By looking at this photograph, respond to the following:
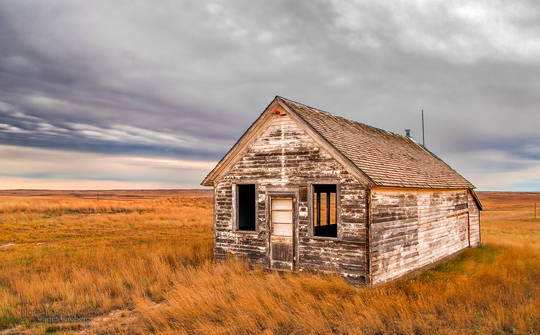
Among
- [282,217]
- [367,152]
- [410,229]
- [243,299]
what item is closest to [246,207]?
[282,217]

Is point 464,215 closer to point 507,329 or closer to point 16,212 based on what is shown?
point 507,329

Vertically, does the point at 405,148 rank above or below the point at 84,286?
above

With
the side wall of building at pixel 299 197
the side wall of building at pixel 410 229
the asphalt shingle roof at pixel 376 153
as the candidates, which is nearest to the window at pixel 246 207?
the side wall of building at pixel 299 197

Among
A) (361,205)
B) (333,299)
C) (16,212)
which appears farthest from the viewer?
(16,212)

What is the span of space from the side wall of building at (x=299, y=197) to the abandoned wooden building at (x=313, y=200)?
1.1 inches

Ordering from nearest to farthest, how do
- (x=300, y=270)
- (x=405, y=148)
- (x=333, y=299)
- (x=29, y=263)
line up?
1. (x=333, y=299)
2. (x=300, y=270)
3. (x=29, y=263)
4. (x=405, y=148)

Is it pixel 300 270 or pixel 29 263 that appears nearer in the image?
pixel 300 270

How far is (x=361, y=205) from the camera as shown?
1019 cm

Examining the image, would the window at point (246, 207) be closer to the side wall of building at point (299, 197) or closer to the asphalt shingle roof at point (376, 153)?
the side wall of building at point (299, 197)

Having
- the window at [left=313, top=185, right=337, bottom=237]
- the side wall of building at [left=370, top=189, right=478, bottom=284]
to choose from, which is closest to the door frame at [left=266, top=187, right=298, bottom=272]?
the window at [left=313, top=185, right=337, bottom=237]

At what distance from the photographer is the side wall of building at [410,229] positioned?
10359mm

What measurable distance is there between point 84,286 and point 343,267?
22.7 ft

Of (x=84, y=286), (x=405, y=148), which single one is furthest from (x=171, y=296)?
(x=405, y=148)

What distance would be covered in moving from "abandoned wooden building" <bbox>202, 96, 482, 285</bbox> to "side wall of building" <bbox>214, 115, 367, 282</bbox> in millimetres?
27
